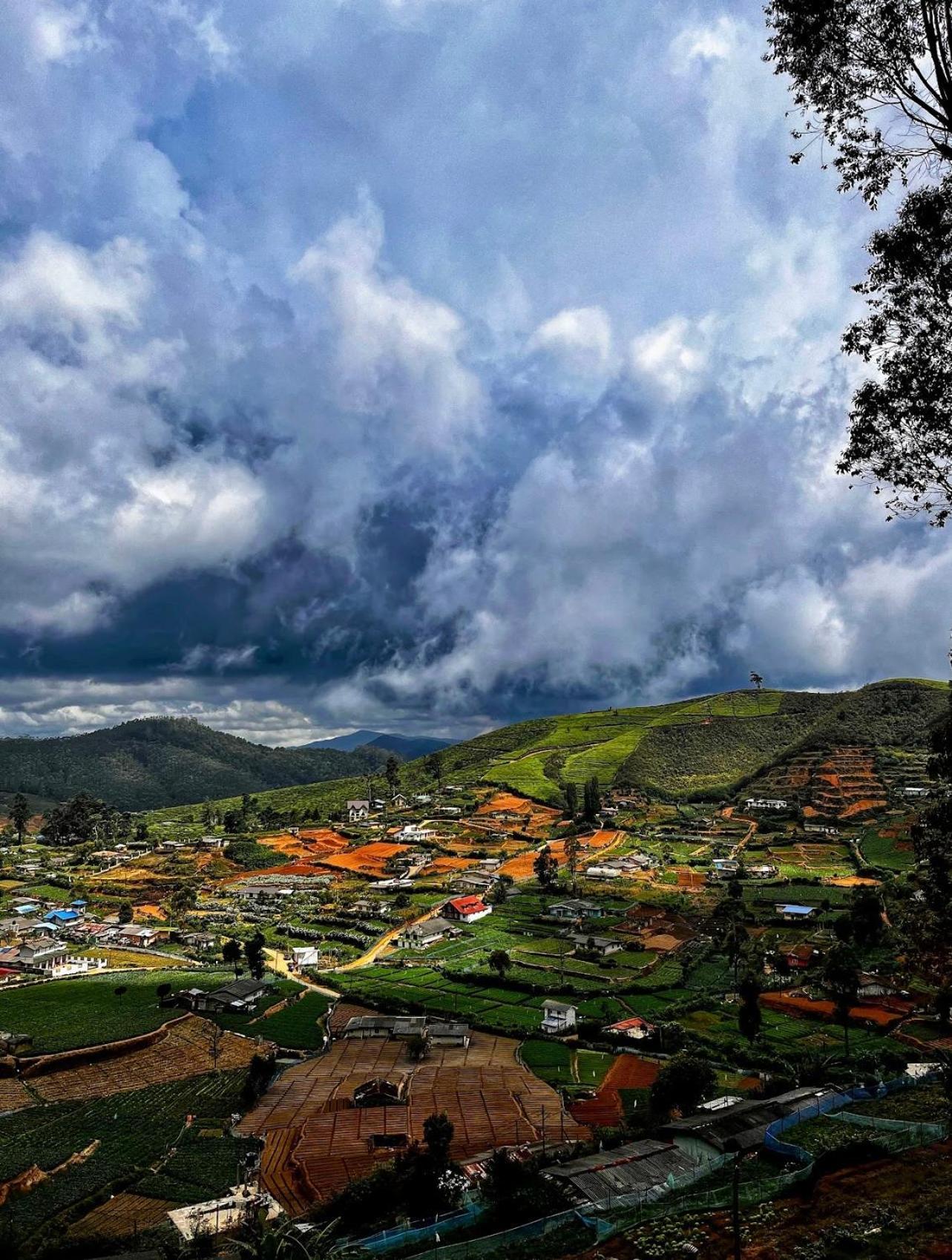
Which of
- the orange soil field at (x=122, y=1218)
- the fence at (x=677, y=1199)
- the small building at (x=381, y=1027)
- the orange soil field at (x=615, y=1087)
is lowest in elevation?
the small building at (x=381, y=1027)

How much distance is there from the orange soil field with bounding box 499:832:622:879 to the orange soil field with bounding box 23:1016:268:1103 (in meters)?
55.4

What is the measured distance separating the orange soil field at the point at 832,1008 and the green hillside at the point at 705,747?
82.4 m

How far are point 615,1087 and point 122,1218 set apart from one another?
22552 mm

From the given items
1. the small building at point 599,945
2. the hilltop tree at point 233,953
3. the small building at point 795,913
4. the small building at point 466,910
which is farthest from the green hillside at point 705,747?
the hilltop tree at point 233,953

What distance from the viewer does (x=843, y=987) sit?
42.3 metres

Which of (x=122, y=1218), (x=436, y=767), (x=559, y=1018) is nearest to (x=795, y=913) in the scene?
(x=559, y=1018)

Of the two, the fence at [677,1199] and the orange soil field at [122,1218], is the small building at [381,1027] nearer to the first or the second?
the orange soil field at [122,1218]

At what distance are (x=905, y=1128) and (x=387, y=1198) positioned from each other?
657 inches

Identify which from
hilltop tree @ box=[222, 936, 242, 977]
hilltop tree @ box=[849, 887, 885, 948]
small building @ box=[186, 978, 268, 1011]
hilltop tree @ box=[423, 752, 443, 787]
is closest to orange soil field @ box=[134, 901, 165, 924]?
hilltop tree @ box=[222, 936, 242, 977]

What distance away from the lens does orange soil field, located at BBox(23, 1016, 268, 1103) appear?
4034 centimetres

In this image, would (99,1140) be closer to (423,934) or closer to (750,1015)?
(750,1015)

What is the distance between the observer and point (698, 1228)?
18641 millimetres

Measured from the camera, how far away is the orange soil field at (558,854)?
100 metres

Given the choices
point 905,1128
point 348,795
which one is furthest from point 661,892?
point 348,795
